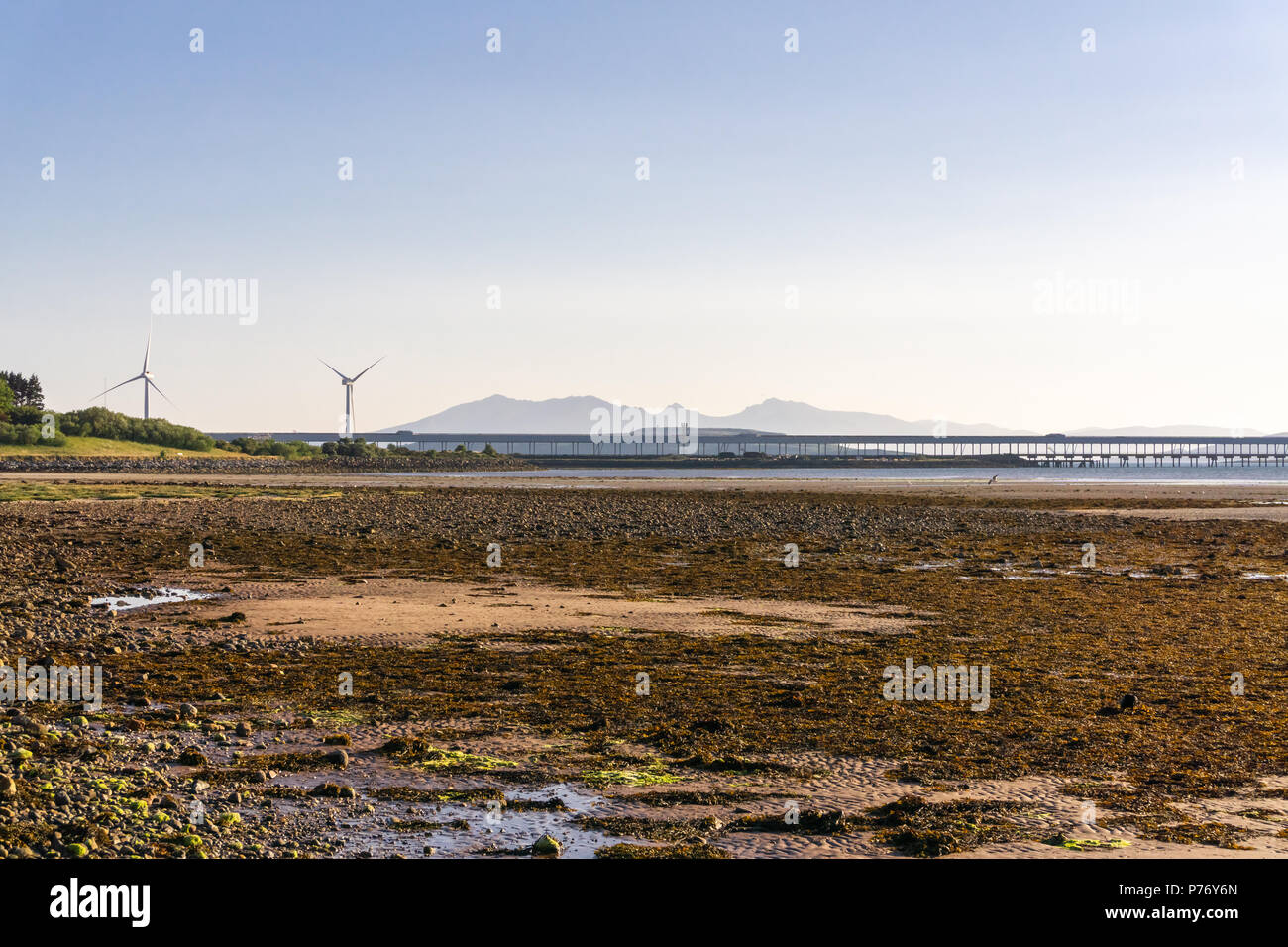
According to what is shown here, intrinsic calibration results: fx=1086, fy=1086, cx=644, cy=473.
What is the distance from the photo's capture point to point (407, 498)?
5844 centimetres

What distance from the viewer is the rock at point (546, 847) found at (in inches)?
291

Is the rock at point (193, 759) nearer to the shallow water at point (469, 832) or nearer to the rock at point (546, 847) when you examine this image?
the shallow water at point (469, 832)

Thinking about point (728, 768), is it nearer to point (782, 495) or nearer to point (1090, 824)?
point (1090, 824)

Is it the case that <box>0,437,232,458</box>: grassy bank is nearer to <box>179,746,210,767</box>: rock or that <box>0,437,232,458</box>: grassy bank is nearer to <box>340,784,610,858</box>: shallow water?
<box>179,746,210,767</box>: rock

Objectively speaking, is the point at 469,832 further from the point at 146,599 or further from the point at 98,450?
the point at 98,450

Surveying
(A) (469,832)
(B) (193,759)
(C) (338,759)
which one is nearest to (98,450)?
(B) (193,759)

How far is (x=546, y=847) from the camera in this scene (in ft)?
24.4

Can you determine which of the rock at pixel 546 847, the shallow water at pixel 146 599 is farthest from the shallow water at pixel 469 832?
the shallow water at pixel 146 599

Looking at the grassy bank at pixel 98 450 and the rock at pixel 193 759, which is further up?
the grassy bank at pixel 98 450

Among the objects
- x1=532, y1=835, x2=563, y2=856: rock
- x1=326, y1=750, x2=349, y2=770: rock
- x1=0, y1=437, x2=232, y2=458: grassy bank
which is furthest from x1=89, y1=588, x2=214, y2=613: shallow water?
x1=0, y1=437, x2=232, y2=458: grassy bank

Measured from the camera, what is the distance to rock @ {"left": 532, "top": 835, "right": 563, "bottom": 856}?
7383 millimetres

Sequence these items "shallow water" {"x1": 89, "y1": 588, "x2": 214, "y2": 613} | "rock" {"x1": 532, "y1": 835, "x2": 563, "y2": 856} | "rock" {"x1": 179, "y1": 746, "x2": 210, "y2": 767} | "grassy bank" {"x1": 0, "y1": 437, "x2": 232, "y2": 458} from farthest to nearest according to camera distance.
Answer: "grassy bank" {"x1": 0, "y1": 437, "x2": 232, "y2": 458} < "shallow water" {"x1": 89, "y1": 588, "x2": 214, "y2": 613} < "rock" {"x1": 179, "y1": 746, "x2": 210, "y2": 767} < "rock" {"x1": 532, "y1": 835, "x2": 563, "y2": 856}

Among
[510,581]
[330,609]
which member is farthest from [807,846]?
[510,581]
